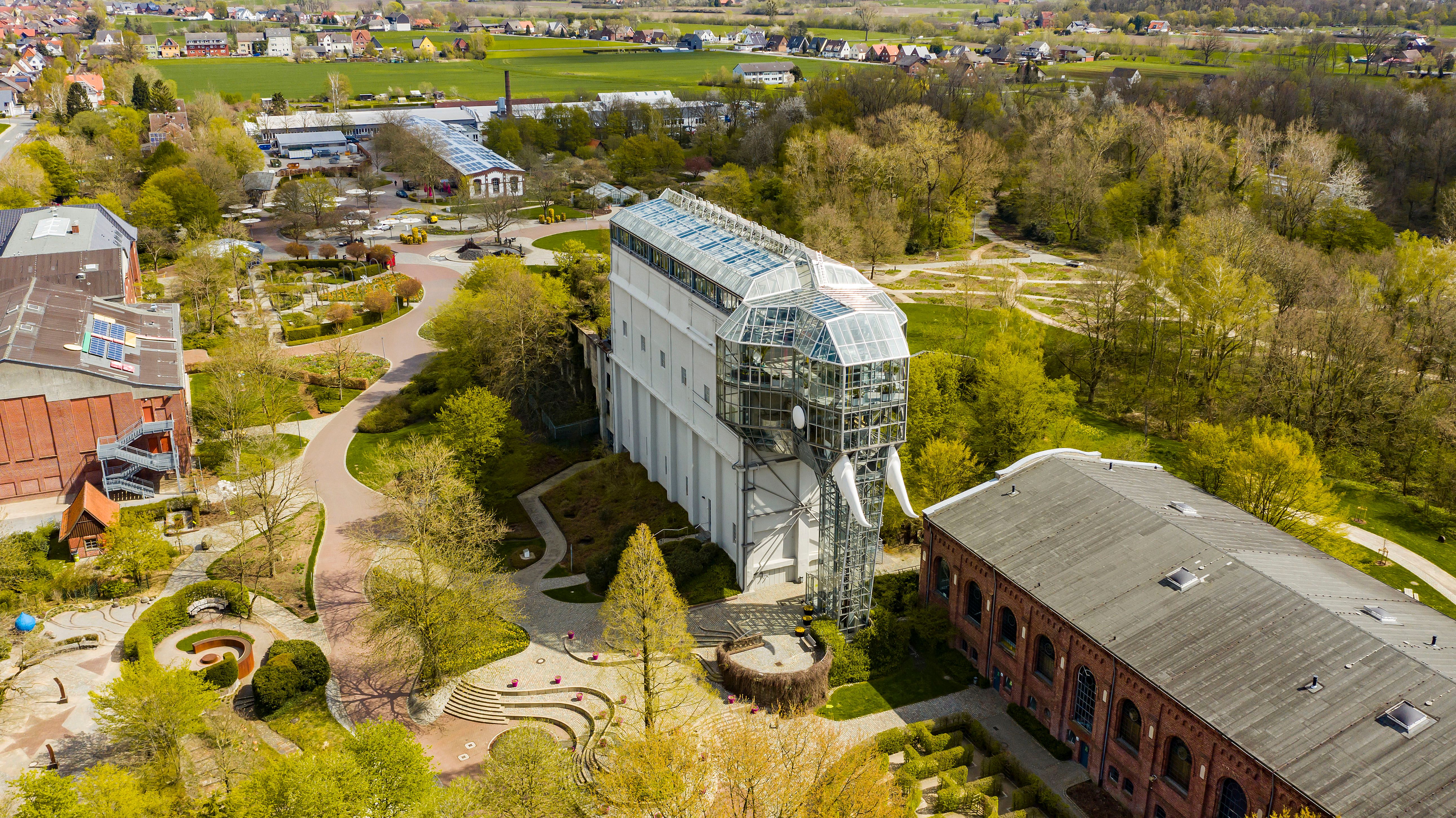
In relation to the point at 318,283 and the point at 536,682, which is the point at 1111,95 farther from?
the point at 536,682

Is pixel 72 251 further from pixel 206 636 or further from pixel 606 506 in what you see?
pixel 606 506

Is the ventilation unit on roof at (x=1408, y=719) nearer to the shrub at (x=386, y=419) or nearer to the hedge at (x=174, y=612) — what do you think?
the hedge at (x=174, y=612)

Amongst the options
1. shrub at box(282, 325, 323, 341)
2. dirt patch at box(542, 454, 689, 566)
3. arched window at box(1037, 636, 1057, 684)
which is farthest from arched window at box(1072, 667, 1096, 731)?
shrub at box(282, 325, 323, 341)

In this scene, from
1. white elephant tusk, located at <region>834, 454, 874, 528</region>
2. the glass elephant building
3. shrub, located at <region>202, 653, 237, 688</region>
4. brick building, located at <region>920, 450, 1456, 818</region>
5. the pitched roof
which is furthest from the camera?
the pitched roof

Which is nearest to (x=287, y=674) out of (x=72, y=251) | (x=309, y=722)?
(x=309, y=722)

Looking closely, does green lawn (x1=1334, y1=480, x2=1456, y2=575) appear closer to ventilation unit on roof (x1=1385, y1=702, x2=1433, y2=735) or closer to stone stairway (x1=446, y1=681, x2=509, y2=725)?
ventilation unit on roof (x1=1385, y1=702, x2=1433, y2=735)
